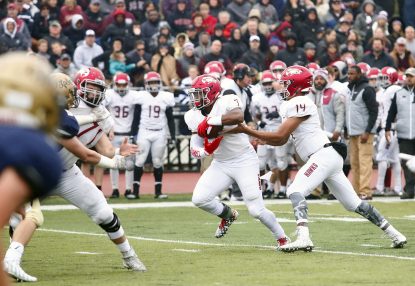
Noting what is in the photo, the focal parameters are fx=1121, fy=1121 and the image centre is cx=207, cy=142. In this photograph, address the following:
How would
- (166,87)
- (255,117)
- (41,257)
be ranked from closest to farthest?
(41,257)
(255,117)
(166,87)

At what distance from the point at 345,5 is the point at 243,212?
1160 cm

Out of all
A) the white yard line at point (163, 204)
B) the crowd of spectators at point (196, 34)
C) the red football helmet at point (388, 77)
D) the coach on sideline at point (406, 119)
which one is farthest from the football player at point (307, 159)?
the crowd of spectators at point (196, 34)

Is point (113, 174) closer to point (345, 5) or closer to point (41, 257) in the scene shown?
point (41, 257)

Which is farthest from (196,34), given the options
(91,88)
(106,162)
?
(106,162)

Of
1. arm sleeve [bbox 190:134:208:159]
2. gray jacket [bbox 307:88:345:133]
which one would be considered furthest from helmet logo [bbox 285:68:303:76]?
gray jacket [bbox 307:88:345:133]

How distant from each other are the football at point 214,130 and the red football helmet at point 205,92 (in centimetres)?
47

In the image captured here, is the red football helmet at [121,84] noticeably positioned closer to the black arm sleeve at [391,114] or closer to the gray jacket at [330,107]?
the gray jacket at [330,107]

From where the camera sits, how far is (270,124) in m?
17.4

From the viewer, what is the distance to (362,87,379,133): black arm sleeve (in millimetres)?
16766

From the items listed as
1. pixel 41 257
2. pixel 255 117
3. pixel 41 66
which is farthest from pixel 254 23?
pixel 41 66

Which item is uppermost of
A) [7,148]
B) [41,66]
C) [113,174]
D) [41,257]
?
[41,66]

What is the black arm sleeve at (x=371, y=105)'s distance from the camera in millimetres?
16766

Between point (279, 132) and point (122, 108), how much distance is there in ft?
26.7

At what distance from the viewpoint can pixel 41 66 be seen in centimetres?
454
